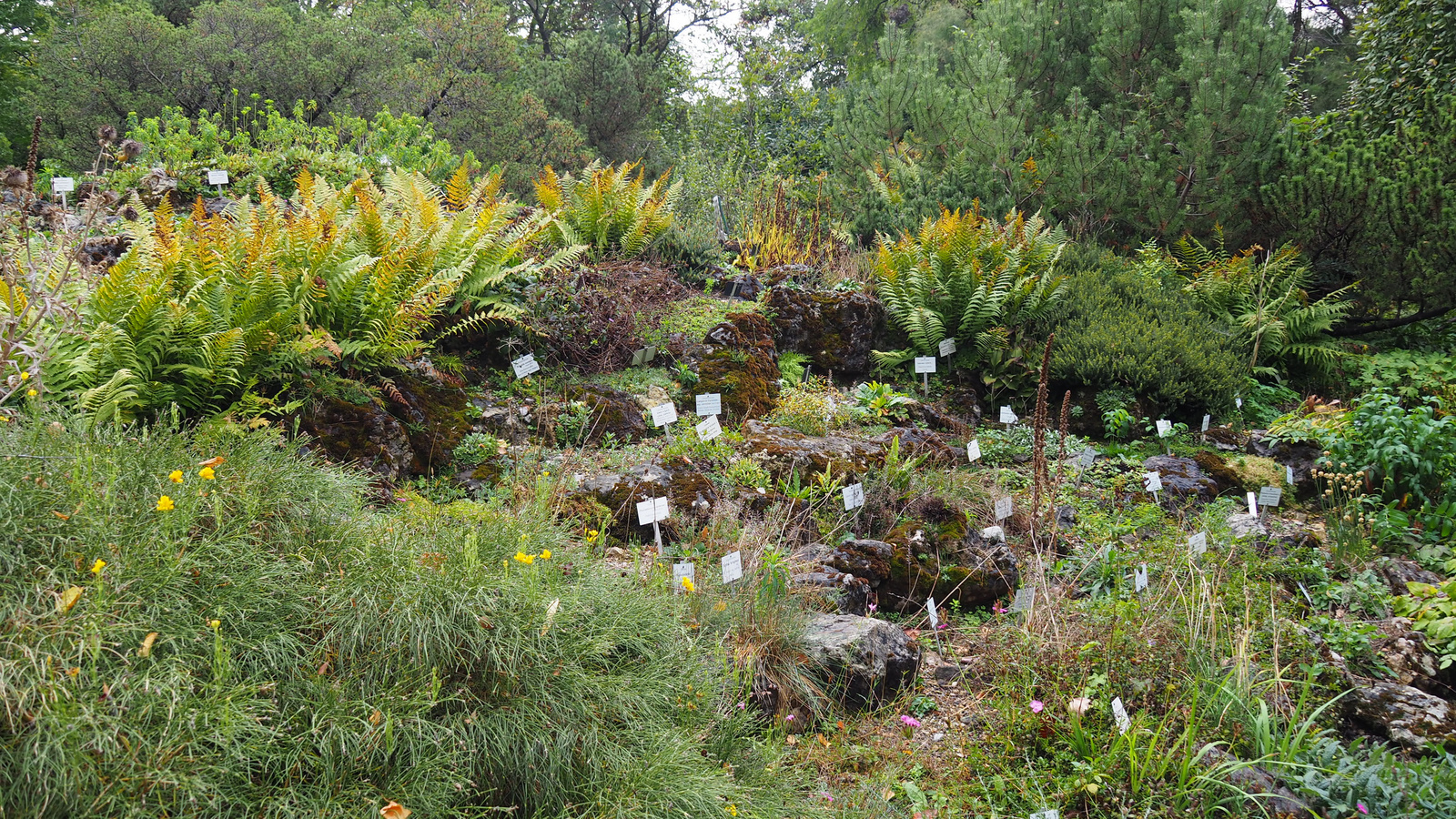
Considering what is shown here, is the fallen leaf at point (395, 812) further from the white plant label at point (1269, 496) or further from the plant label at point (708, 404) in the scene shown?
the white plant label at point (1269, 496)

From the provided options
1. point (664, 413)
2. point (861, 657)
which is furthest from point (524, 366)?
point (861, 657)

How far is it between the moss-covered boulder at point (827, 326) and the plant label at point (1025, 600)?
3244mm

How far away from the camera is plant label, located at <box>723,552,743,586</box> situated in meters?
3.26

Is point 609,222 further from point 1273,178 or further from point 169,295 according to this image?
point 1273,178

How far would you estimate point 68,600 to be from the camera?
1766 mm

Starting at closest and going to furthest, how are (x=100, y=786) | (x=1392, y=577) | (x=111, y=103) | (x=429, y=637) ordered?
(x=100, y=786)
(x=429, y=637)
(x=1392, y=577)
(x=111, y=103)

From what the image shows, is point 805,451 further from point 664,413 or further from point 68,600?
point 68,600

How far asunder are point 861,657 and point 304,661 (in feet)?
6.52

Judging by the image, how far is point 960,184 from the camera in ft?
29.5

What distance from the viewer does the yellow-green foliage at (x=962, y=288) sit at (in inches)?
264

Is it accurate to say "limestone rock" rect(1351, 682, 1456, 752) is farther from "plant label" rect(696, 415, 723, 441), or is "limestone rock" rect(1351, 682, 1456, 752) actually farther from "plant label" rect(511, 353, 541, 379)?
"plant label" rect(511, 353, 541, 379)

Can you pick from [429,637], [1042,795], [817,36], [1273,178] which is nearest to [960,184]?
[1273,178]

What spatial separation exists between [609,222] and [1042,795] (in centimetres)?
524

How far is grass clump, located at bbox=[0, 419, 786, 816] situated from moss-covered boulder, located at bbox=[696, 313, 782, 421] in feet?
9.53
